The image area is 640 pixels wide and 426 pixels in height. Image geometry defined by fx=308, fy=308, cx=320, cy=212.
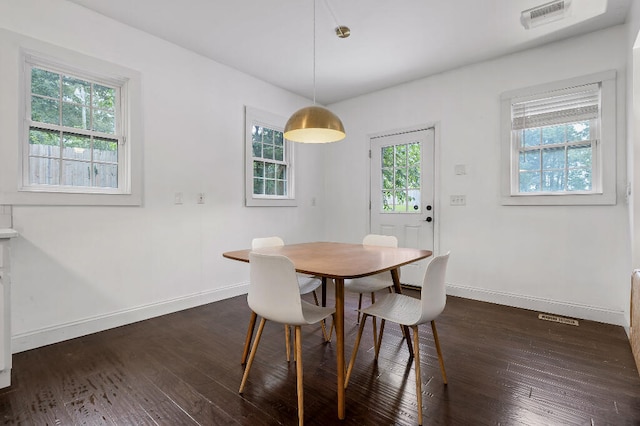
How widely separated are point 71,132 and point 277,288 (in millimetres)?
2479

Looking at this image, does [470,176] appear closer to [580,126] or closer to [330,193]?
[580,126]

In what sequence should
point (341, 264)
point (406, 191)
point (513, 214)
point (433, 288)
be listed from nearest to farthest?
point (433, 288), point (341, 264), point (513, 214), point (406, 191)

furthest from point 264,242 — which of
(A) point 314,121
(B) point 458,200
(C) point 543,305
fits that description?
(C) point 543,305

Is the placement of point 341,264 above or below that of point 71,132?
below

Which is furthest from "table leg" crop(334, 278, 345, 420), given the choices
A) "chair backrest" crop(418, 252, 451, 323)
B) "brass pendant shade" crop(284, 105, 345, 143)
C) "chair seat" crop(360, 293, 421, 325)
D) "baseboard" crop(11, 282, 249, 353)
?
"baseboard" crop(11, 282, 249, 353)

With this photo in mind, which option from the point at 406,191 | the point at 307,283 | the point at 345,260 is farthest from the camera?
the point at 406,191

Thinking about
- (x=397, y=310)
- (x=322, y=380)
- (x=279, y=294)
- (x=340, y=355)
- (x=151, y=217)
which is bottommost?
(x=322, y=380)

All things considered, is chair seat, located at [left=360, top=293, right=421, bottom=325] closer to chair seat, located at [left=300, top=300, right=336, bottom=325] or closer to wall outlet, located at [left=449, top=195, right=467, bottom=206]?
chair seat, located at [left=300, top=300, right=336, bottom=325]

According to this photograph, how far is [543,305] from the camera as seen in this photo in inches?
128

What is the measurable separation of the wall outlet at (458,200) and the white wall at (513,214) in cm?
5

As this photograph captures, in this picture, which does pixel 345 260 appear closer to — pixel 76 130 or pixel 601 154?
pixel 76 130

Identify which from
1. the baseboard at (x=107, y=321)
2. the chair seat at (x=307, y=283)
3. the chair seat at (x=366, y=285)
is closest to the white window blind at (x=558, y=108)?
the chair seat at (x=366, y=285)

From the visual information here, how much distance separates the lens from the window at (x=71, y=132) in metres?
2.52

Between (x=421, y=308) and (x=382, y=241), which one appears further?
(x=382, y=241)
